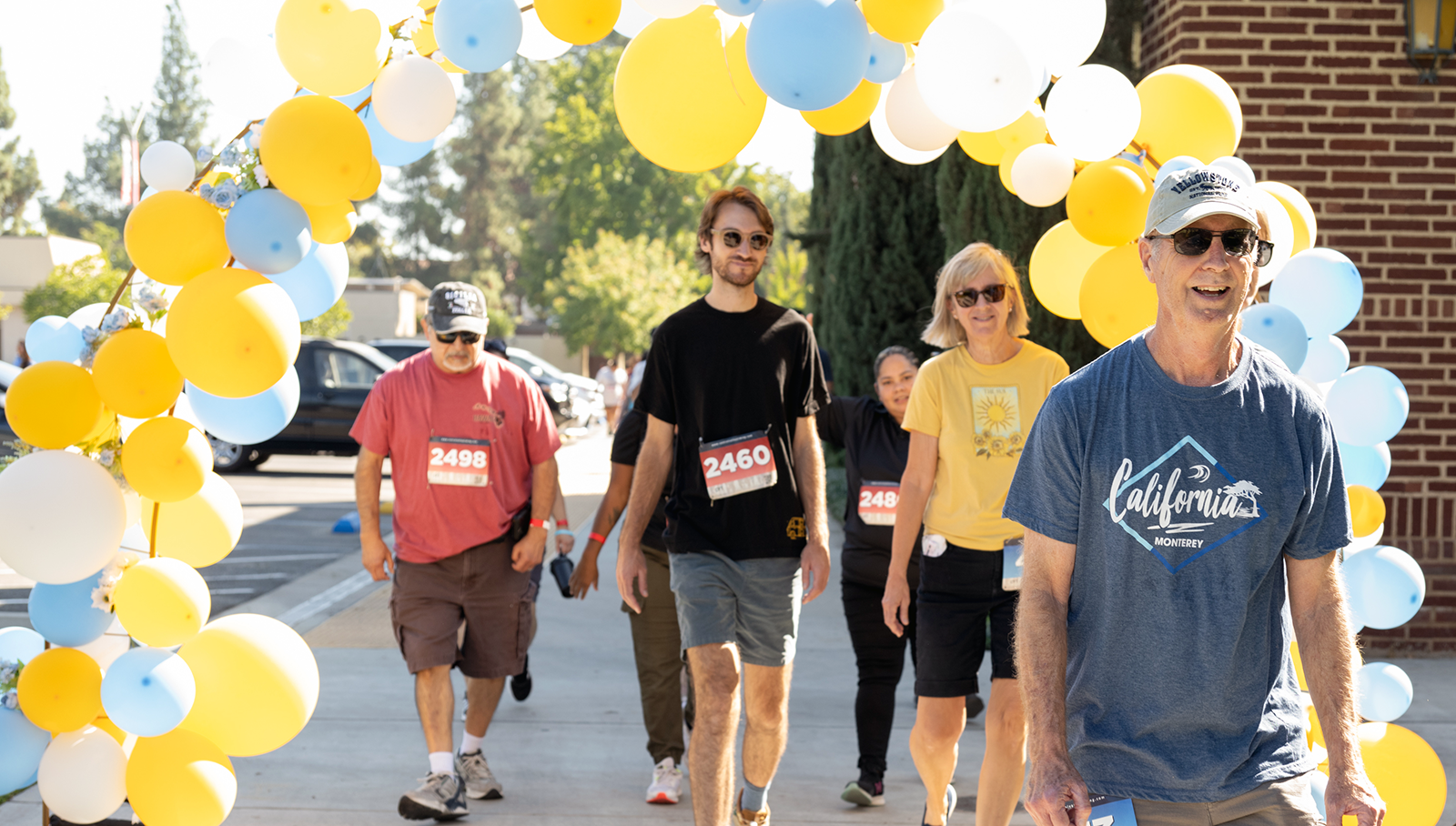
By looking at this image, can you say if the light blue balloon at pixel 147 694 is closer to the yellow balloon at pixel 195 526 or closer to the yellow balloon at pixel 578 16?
the yellow balloon at pixel 195 526

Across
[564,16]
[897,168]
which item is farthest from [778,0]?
[897,168]

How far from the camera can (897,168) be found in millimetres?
11508

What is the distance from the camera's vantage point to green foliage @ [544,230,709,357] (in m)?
43.8

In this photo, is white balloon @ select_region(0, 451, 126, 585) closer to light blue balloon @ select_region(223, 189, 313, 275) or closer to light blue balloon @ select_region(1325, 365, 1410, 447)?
light blue balloon @ select_region(223, 189, 313, 275)

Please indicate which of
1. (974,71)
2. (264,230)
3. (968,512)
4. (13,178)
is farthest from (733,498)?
(13,178)

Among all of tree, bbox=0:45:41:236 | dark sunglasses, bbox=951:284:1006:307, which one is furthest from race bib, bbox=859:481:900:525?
tree, bbox=0:45:41:236

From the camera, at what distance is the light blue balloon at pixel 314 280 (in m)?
3.77

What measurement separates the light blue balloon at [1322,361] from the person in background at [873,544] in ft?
4.50

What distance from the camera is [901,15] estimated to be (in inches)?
133

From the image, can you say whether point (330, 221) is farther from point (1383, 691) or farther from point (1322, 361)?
point (1383, 691)

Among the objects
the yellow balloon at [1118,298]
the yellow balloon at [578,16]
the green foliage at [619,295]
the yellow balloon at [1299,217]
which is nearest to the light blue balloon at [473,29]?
the yellow balloon at [578,16]

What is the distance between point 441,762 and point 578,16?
8.81ft

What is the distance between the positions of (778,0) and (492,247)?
239ft

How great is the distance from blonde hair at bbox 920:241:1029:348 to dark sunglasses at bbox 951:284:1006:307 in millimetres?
20
